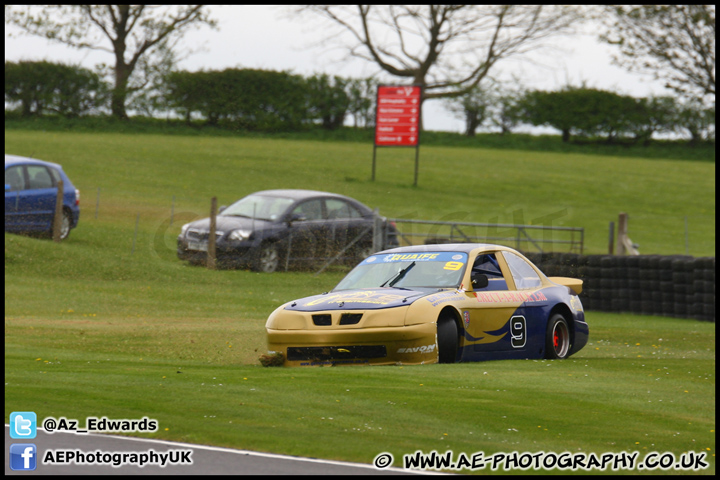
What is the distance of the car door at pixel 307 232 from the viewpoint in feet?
61.2

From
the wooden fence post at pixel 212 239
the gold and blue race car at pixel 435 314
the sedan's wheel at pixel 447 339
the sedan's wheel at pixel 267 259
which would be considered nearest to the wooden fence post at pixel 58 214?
the wooden fence post at pixel 212 239

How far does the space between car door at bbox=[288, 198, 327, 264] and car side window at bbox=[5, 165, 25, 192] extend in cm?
558

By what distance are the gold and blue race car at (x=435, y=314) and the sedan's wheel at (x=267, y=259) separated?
28.0 feet

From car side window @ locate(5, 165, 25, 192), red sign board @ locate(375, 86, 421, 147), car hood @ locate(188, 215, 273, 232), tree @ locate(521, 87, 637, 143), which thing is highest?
tree @ locate(521, 87, 637, 143)

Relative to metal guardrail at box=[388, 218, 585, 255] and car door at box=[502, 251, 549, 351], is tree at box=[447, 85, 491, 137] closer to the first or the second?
metal guardrail at box=[388, 218, 585, 255]

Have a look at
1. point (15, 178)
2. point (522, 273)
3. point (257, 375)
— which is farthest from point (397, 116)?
point (257, 375)

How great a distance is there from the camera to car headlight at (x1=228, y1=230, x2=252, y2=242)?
60.8ft

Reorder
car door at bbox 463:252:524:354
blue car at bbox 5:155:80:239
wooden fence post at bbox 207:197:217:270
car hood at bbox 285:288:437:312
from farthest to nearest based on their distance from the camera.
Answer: blue car at bbox 5:155:80:239
wooden fence post at bbox 207:197:217:270
car door at bbox 463:252:524:354
car hood at bbox 285:288:437:312

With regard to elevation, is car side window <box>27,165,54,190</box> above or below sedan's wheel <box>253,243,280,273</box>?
above

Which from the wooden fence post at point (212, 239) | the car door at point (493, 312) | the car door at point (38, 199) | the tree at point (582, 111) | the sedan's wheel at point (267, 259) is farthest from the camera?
the tree at point (582, 111)

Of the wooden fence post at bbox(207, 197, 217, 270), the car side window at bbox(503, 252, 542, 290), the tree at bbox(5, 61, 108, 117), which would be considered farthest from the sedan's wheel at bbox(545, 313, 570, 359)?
the tree at bbox(5, 61, 108, 117)

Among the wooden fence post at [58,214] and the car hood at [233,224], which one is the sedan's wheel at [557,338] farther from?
the wooden fence post at [58,214]

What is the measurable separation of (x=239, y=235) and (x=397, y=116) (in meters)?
17.8

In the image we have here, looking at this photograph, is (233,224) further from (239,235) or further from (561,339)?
(561,339)
